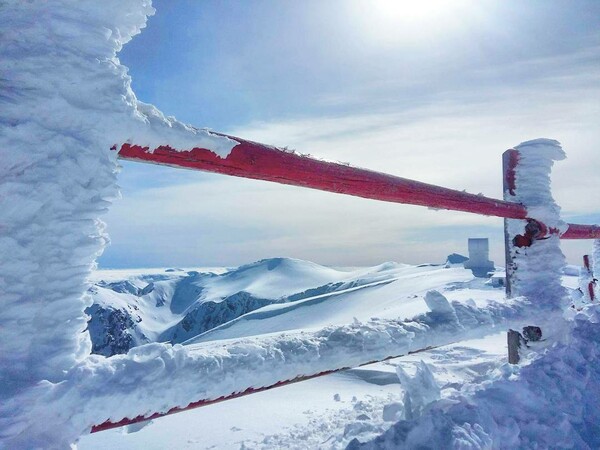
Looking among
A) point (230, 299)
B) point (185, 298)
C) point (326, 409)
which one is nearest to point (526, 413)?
point (326, 409)

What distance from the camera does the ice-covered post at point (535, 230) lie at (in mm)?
2072

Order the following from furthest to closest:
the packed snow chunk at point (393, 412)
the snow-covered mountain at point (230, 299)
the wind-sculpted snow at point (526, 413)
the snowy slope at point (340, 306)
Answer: the snow-covered mountain at point (230, 299)
the snowy slope at point (340, 306)
the packed snow chunk at point (393, 412)
the wind-sculpted snow at point (526, 413)

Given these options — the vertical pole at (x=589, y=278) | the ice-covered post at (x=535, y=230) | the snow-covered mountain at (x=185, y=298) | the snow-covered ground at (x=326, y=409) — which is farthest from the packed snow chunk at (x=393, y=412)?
the snow-covered mountain at (x=185, y=298)

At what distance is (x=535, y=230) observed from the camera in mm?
2098

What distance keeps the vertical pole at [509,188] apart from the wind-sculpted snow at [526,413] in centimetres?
38

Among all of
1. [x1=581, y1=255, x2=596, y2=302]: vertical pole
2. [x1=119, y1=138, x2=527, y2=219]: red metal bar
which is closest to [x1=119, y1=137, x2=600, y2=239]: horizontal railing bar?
[x1=119, y1=138, x2=527, y2=219]: red metal bar

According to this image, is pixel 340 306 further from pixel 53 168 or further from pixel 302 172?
pixel 53 168

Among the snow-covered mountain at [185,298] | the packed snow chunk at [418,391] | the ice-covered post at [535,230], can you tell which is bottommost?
the snow-covered mountain at [185,298]

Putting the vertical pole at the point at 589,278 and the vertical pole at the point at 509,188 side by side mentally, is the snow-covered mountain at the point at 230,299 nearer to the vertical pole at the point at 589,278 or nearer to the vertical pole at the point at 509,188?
the vertical pole at the point at 589,278

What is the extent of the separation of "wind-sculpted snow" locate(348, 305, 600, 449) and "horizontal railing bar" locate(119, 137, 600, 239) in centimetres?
63

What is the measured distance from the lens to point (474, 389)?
1446 millimetres

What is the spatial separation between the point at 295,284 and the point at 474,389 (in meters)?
67.5

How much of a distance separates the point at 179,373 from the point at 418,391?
0.79 m

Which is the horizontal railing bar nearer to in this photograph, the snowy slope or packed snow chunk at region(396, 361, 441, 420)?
packed snow chunk at region(396, 361, 441, 420)
